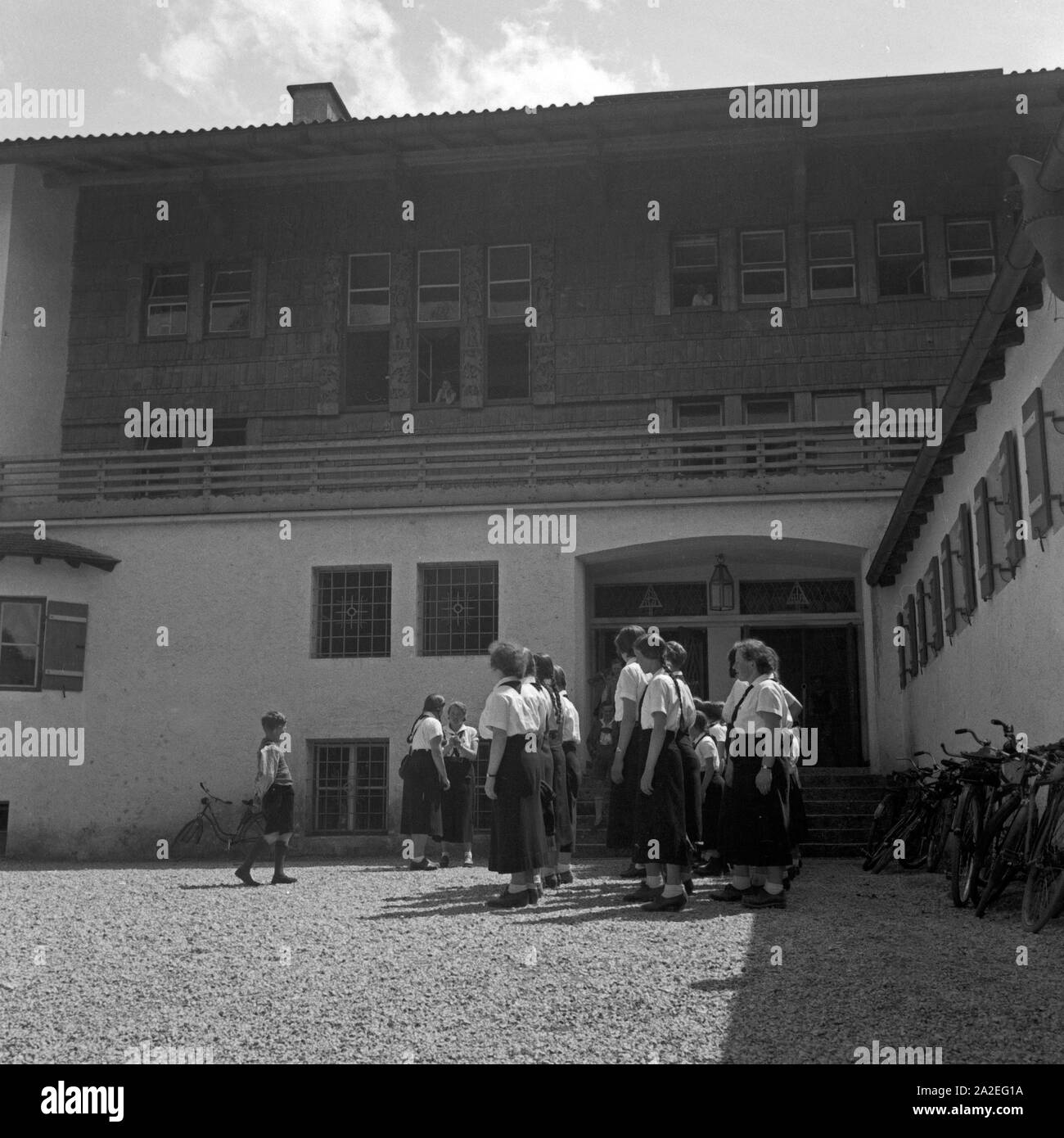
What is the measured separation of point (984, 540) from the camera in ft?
37.2

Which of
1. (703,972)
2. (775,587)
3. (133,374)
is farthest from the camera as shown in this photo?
(133,374)

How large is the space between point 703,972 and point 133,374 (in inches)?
732

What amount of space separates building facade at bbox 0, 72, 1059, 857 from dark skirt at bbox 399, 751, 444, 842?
4373mm

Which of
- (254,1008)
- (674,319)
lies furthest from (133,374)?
(254,1008)

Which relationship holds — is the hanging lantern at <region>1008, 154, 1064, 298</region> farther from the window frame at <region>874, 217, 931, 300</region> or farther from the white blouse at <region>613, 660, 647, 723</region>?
the window frame at <region>874, 217, 931, 300</region>

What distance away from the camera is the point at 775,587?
2089 centimetres

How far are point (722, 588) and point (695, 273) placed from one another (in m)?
5.28

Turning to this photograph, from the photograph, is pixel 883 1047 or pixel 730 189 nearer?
pixel 883 1047

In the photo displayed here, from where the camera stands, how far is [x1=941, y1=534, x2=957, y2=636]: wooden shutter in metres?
13.2

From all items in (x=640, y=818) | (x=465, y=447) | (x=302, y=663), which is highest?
(x=465, y=447)

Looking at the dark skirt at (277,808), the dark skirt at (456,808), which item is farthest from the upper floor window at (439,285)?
the dark skirt at (277,808)

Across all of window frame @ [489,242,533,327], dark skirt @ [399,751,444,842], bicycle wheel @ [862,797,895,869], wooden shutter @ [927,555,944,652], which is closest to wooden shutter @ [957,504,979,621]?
wooden shutter @ [927,555,944,652]

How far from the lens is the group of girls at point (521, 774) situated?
372 inches

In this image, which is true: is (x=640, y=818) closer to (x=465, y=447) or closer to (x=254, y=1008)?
(x=254, y=1008)
